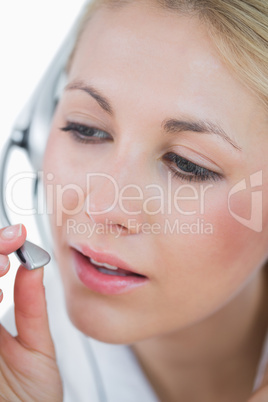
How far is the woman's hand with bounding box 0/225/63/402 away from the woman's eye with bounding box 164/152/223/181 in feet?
1.22

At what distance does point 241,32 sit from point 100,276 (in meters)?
0.59

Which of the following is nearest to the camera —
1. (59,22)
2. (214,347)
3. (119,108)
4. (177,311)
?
(119,108)

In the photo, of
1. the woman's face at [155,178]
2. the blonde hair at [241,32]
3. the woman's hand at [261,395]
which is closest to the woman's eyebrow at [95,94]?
the woman's face at [155,178]

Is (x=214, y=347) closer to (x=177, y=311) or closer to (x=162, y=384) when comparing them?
(x=162, y=384)

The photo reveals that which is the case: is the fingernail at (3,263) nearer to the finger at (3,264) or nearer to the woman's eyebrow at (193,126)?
the finger at (3,264)

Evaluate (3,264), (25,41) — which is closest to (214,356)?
(3,264)

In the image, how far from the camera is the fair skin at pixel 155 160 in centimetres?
121

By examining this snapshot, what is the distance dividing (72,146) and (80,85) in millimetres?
139

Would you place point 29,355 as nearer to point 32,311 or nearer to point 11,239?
point 32,311

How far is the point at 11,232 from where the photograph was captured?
3.81 feet

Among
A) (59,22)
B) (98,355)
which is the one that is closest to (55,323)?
(98,355)

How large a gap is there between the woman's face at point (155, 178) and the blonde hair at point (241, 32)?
0.9 inches

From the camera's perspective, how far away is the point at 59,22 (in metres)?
2.28

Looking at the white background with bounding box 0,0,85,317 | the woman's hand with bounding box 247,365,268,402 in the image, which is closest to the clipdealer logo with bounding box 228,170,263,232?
the woman's hand with bounding box 247,365,268,402
